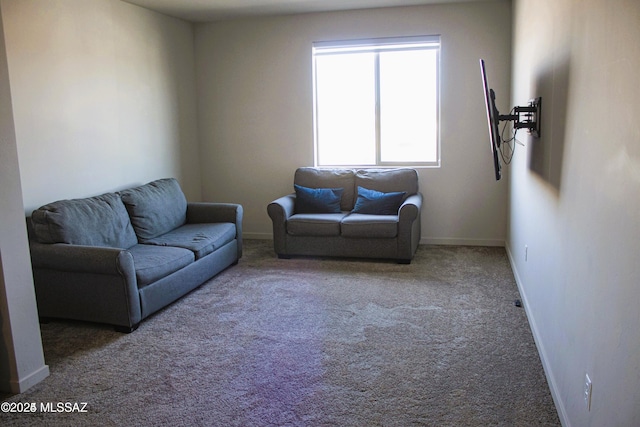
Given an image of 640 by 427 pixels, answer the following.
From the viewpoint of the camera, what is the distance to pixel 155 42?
221 inches

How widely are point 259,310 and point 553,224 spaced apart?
2.18m

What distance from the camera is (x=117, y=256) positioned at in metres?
3.53

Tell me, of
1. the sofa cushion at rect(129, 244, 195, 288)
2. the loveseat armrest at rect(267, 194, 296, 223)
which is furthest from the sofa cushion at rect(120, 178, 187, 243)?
the loveseat armrest at rect(267, 194, 296, 223)

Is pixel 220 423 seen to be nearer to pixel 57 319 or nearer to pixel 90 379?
pixel 90 379

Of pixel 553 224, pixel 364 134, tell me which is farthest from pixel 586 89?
pixel 364 134

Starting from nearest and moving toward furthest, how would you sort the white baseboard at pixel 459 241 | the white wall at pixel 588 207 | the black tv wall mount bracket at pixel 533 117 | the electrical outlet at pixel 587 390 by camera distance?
1. the white wall at pixel 588 207
2. the electrical outlet at pixel 587 390
3. the black tv wall mount bracket at pixel 533 117
4. the white baseboard at pixel 459 241

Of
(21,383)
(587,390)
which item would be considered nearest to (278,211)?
(21,383)

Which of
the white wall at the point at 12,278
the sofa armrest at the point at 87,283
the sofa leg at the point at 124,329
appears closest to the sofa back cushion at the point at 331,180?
the sofa armrest at the point at 87,283

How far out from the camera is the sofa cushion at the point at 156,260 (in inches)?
148

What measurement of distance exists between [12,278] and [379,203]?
11.5 feet

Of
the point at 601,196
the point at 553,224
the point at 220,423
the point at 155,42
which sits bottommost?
the point at 220,423

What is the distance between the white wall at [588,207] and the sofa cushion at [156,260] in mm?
2603

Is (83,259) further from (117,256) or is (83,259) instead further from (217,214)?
(217,214)

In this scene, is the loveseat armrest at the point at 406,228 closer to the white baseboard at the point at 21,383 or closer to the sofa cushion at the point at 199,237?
the sofa cushion at the point at 199,237
